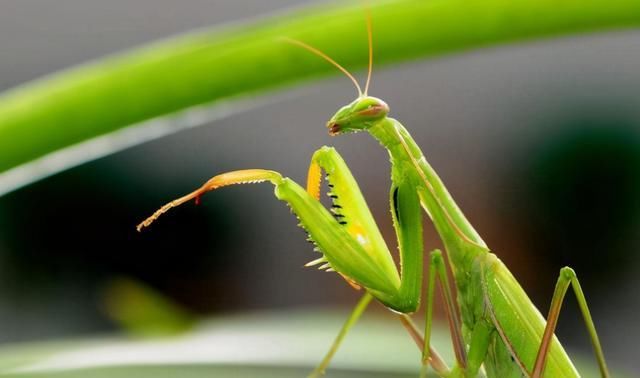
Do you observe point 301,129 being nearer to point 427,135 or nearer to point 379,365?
point 427,135

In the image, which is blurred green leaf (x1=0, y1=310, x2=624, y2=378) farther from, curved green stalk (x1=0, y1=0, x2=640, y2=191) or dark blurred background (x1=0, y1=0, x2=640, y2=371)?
dark blurred background (x1=0, y1=0, x2=640, y2=371)

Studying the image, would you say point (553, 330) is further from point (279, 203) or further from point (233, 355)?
point (279, 203)

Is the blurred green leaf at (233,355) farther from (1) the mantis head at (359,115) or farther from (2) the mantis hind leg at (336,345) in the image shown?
(1) the mantis head at (359,115)

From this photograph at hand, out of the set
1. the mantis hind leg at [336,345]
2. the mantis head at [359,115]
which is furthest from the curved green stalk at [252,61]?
the mantis hind leg at [336,345]

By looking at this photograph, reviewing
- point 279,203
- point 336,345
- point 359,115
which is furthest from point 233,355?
point 279,203

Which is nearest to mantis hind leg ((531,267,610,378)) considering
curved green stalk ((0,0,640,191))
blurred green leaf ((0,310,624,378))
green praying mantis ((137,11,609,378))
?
green praying mantis ((137,11,609,378))
